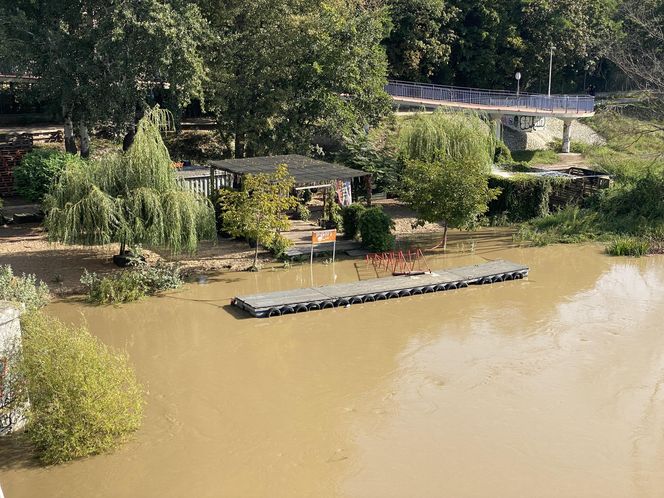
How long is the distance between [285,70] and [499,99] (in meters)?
15.7

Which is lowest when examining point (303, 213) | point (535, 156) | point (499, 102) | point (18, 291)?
point (18, 291)

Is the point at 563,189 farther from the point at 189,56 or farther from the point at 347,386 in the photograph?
the point at 347,386

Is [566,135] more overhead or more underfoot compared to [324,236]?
more overhead

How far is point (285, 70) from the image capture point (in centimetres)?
3127

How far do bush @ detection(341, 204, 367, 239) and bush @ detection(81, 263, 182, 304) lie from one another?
6.82 meters

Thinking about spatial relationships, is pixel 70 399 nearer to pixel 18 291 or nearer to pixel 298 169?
pixel 18 291

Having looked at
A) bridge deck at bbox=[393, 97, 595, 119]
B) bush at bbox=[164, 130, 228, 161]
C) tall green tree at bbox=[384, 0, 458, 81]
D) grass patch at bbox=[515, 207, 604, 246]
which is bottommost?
grass patch at bbox=[515, 207, 604, 246]

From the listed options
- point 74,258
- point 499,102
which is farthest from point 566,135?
point 74,258

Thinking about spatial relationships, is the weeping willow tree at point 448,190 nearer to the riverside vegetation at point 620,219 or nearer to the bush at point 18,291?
the riverside vegetation at point 620,219

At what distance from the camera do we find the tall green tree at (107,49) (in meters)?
27.7

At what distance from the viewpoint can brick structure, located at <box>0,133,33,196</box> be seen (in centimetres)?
3075

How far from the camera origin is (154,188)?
22.2 meters

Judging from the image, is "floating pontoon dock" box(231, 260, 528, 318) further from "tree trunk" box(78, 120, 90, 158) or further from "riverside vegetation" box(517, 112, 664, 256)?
"tree trunk" box(78, 120, 90, 158)

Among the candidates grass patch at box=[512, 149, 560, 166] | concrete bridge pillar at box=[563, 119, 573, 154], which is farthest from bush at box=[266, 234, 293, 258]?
concrete bridge pillar at box=[563, 119, 573, 154]
